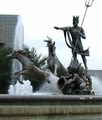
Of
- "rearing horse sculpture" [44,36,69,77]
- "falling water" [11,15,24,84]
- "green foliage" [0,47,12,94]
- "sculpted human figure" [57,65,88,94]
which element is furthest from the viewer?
"green foliage" [0,47,12,94]

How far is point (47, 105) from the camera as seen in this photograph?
6.81 metres

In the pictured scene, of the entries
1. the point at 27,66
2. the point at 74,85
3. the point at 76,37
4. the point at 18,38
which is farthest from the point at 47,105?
the point at 18,38

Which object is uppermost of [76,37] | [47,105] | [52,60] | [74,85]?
[76,37]

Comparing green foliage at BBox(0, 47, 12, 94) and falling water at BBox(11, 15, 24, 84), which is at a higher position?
falling water at BBox(11, 15, 24, 84)

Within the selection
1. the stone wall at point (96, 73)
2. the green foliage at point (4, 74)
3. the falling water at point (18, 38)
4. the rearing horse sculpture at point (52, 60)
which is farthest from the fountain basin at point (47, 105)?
the green foliage at point (4, 74)

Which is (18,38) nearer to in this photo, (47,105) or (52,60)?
(52,60)

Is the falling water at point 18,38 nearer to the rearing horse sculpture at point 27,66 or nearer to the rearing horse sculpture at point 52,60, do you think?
the rearing horse sculpture at point 52,60

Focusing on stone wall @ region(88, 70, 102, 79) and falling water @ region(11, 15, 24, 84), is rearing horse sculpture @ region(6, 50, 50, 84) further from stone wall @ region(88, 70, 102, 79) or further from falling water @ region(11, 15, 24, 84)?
falling water @ region(11, 15, 24, 84)

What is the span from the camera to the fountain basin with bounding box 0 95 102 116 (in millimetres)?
6508

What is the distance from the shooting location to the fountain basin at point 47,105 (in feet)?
21.4

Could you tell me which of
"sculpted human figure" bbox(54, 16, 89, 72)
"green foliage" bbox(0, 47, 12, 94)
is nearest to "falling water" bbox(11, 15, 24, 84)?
"green foliage" bbox(0, 47, 12, 94)

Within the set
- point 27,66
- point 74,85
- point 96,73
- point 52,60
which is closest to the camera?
point 74,85

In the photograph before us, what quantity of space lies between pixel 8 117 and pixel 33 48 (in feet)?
115

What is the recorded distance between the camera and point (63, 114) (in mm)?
6922
